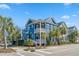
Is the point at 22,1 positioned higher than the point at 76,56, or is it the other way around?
the point at 22,1

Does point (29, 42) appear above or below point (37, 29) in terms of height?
below

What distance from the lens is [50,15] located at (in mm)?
3705

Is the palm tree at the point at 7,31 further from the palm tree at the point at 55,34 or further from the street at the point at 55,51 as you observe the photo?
the palm tree at the point at 55,34

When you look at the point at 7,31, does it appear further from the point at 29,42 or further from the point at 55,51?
the point at 55,51

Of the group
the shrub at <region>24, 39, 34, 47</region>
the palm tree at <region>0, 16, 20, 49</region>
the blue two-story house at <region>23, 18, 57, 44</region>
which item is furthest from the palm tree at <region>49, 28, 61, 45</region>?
the palm tree at <region>0, 16, 20, 49</region>

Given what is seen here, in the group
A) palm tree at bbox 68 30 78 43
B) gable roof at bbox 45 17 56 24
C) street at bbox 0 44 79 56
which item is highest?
gable roof at bbox 45 17 56 24

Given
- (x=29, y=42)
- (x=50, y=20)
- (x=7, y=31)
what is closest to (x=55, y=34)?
(x=50, y=20)

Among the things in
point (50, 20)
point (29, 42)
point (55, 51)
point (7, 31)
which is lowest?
point (55, 51)

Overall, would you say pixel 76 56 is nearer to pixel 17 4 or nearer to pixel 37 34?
pixel 37 34

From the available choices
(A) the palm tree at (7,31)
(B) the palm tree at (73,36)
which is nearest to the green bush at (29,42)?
(A) the palm tree at (7,31)

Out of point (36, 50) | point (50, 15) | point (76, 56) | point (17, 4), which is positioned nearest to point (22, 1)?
point (17, 4)

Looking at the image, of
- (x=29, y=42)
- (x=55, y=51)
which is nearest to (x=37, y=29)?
(x=29, y=42)

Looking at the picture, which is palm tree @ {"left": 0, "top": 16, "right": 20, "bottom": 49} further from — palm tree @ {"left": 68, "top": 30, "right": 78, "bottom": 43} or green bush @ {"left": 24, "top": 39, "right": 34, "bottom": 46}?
palm tree @ {"left": 68, "top": 30, "right": 78, "bottom": 43}

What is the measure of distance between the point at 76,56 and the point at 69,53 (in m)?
0.09
